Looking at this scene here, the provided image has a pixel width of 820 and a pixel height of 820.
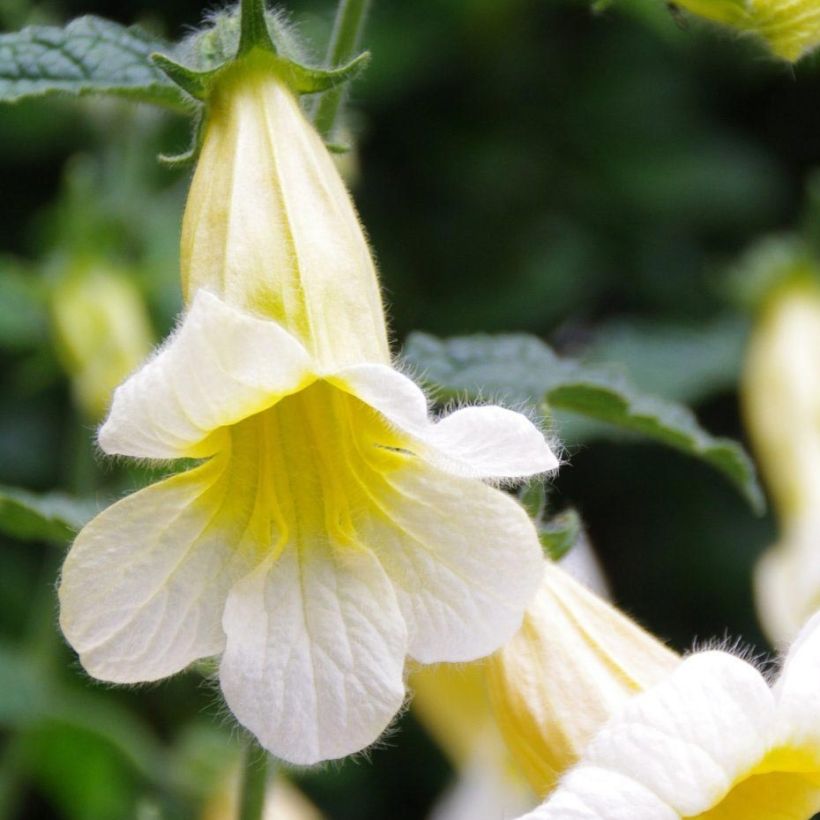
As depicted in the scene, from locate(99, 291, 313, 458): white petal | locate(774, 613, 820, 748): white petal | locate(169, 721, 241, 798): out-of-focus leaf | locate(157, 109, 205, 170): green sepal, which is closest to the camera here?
locate(99, 291, 313, 458): white petal

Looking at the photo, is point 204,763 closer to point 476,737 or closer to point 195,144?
point 476,737

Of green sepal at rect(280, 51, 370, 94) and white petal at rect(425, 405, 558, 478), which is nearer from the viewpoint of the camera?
white petal at rect(425, 405, 558, 478)

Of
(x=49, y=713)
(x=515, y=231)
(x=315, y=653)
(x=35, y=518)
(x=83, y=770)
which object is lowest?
(x=83, y=770)

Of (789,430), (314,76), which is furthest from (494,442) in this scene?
(789,430)

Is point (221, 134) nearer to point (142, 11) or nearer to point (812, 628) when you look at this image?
point (812, 628)

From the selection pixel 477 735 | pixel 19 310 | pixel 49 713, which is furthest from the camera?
pixel 19 310

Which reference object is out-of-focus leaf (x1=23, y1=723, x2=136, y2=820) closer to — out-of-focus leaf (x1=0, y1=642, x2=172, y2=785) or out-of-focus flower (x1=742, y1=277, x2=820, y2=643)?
out-of-focus leaf (x1=0, y1=642, x2=172, y2=785)

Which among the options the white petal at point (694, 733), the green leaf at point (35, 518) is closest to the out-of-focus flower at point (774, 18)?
the white petal at point (694, 733)

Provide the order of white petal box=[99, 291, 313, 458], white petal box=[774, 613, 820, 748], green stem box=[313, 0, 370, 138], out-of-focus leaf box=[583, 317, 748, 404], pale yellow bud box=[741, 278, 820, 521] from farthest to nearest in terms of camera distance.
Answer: out-of-focus leaf box=[583, 317, 748, 404], pale yellow bud box=[741, 278, 820, 521], green stem box=[313, 0, 370, 138], white petal box=[774, 613, 820, 748], white petal box=[99, 291, 313, 458]

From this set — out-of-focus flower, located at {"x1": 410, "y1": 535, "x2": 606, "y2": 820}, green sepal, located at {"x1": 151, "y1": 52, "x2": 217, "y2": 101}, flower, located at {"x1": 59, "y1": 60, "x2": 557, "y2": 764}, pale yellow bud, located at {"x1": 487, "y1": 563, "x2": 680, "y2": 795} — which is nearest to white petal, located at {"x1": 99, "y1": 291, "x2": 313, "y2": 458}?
flower, located at {"x1": 59, "y1": 60, "x2": 557, "y2": 764}
